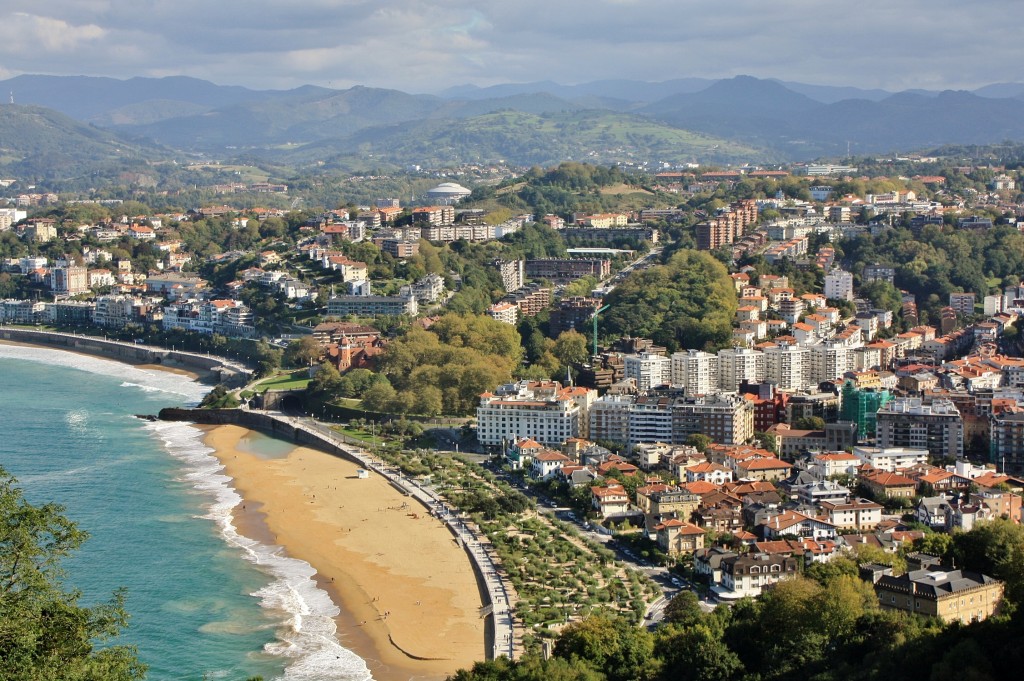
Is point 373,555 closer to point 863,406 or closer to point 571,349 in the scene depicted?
point 863,406

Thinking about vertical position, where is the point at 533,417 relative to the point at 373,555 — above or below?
above

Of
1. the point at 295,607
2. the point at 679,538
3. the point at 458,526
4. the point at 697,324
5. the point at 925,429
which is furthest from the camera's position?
the point at 697,324

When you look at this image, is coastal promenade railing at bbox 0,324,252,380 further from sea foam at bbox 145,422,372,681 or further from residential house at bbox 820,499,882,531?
residential house at bbox 820,499,882,531

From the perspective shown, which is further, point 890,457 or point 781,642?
point 890,457

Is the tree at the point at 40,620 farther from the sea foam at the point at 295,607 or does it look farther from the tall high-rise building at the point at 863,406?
the tall high-rise building at the point at 863,406

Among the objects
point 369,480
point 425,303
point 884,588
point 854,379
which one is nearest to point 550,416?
point 369,480

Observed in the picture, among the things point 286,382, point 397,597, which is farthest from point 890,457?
point 286,382
